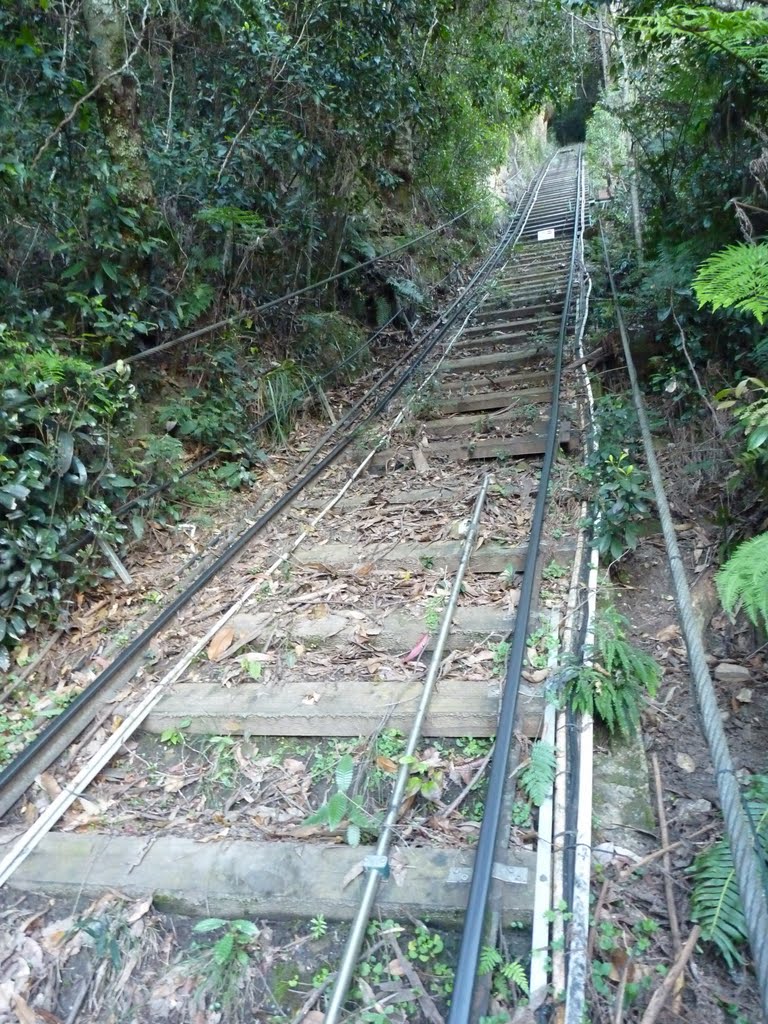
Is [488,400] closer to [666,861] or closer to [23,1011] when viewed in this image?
[666,861]

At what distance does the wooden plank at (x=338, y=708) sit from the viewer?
281cm

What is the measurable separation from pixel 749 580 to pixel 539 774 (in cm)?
98

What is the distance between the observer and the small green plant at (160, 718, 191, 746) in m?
3.05

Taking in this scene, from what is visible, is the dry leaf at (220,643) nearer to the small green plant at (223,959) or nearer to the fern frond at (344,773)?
the fern frond at (344,773)

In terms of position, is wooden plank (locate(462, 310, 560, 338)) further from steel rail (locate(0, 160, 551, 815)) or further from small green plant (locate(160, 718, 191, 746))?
small green plant (locate(160, 718, 191, 746))

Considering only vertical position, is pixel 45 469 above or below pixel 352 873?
above

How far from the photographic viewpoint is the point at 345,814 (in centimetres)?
251

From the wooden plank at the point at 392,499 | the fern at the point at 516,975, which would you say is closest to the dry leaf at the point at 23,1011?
the fern at the point at 516,975

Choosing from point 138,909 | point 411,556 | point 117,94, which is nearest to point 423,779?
point 138,909

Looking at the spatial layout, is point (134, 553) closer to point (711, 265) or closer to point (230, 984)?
point (230, 984)

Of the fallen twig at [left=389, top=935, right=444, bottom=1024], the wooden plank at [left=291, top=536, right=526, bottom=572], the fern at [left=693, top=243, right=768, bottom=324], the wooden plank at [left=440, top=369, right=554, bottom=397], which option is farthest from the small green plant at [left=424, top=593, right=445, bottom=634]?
the wooden plank at [left=440, top=369, right=554, bottom=397]

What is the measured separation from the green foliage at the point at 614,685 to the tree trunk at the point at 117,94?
4.82 metres

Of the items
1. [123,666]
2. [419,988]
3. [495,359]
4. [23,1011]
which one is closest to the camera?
[419,988]

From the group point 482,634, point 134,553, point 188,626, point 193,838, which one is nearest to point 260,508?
point 134,553
